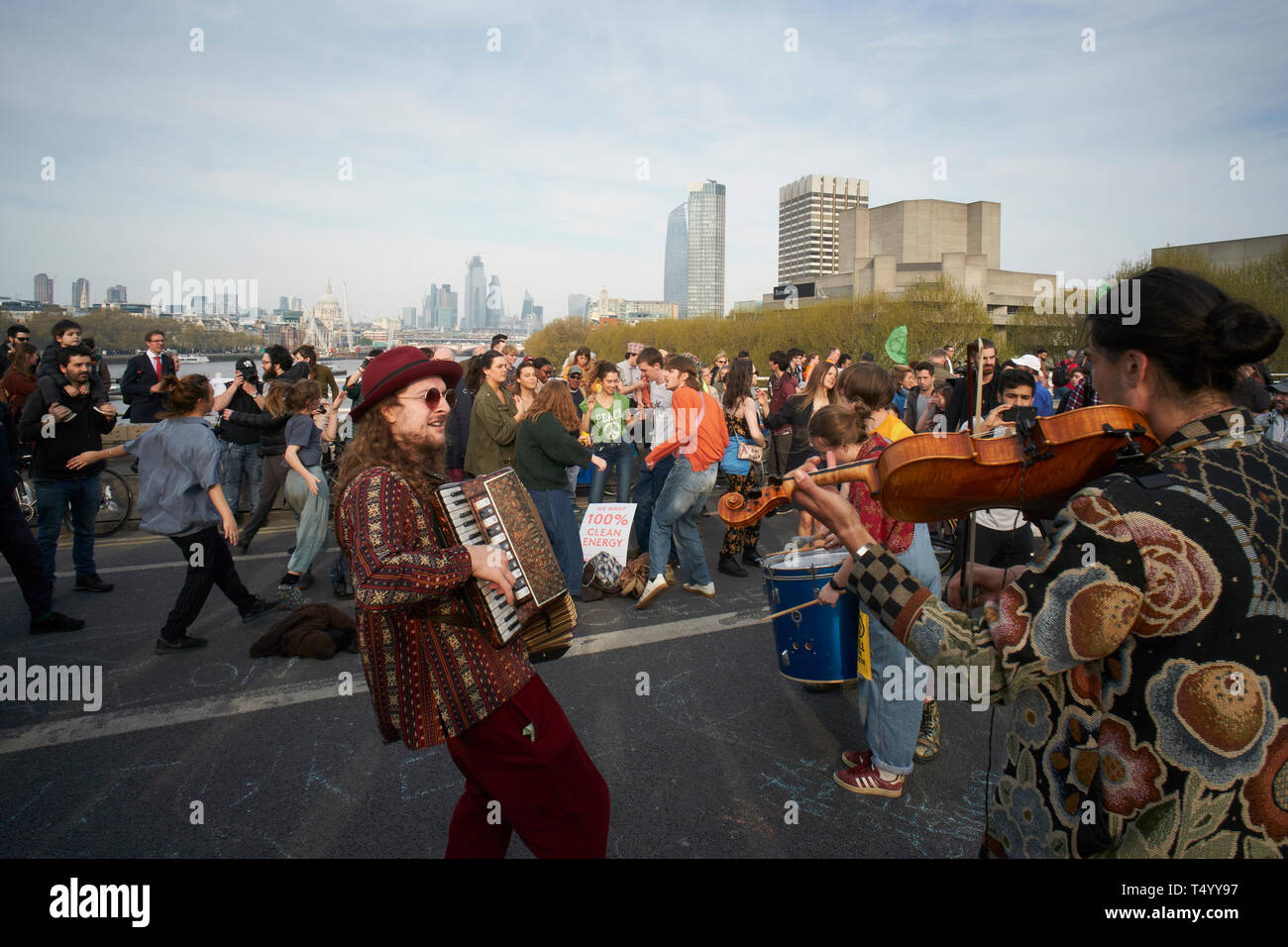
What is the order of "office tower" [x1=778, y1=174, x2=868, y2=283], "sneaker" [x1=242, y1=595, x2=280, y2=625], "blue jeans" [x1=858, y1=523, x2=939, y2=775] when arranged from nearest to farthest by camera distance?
"blue jeans" [x1=858, y1=523, x2=939, y2=775], "sneaker" [x1=242, y1=595, x2=280, y2=625], "office tower" [x1=778, y1=174, x2=868, y2=283]

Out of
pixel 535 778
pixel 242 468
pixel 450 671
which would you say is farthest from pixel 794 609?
pixel 242 468

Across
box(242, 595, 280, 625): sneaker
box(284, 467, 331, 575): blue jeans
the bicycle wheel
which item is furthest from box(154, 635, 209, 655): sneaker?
the bicycle wheel

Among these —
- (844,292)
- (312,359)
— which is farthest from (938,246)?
(312,359)

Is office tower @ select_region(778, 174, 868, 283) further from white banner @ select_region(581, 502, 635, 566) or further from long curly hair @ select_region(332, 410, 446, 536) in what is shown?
long curly hair @ select_region(332, 410, 446, 536)

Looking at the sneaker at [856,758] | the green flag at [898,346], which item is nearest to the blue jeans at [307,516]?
the sneaker at [856,758]

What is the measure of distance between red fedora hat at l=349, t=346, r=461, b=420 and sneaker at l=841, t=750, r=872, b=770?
289cm

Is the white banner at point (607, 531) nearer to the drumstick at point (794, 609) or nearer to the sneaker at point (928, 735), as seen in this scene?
the drumstick at point (794, 609)

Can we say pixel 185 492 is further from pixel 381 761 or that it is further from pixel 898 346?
pixel 898 346

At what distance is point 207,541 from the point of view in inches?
221

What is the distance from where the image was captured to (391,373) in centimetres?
244

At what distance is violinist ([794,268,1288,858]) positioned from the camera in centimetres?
145

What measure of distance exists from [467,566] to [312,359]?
9.70m

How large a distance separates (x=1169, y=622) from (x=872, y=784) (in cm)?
255
